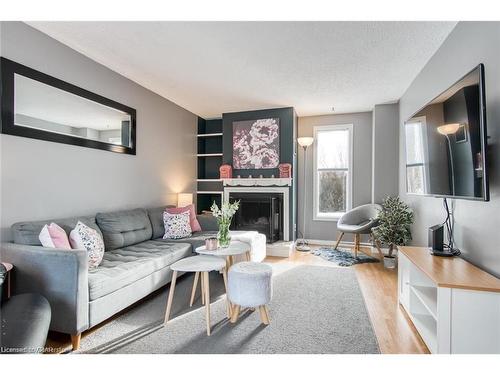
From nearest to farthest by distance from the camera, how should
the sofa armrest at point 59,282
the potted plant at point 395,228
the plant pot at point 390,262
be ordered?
the sofa armrest at point 59,282 → the potted plant at point 395,228 → the plant pot at point 390,262

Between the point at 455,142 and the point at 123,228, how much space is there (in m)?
3.11

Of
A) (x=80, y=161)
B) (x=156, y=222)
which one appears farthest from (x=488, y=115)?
(x=80, y=161)

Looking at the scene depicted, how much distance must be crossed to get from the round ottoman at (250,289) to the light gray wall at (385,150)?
120 inches

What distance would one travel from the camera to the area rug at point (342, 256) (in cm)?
364

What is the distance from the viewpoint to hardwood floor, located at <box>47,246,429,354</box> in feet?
5.59

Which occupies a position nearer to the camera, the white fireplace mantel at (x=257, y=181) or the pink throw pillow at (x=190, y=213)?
the pink throw pillow at (x=190, y=213)

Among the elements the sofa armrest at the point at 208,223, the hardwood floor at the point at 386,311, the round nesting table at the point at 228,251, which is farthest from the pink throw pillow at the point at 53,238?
the hardwood floor at the point at 386,311

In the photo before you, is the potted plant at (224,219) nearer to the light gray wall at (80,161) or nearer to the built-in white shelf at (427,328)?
the light gray wall at (80,161)

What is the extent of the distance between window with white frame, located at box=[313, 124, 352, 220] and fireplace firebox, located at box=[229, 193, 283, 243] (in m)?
1.01

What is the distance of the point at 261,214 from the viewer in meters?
4.32

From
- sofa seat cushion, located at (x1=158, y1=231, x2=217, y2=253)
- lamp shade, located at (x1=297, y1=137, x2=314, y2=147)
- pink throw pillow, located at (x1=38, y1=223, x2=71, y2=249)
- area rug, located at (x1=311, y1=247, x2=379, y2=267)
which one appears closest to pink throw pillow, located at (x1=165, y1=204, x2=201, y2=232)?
sofa seat cushion, located at (x1=158, y1=231, x2=217, y2=253)

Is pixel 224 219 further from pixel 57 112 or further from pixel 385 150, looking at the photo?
pixel 385 150

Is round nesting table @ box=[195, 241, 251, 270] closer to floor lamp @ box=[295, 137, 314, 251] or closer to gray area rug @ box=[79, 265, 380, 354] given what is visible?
gray area rug @ box=[79, 265, 380, 354]
